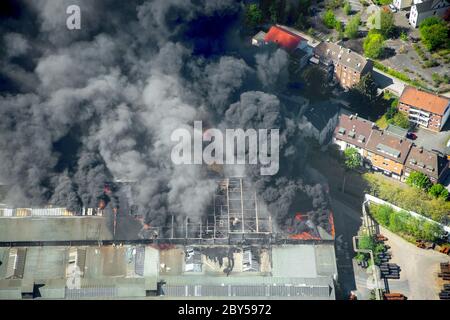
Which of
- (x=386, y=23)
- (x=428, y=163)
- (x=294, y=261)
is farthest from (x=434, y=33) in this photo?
(x=294, y=261)

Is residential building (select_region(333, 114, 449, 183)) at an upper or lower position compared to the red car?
lower

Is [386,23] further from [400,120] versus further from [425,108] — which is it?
[400,120]

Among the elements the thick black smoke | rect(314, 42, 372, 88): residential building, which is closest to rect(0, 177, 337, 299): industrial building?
the thick black smoke

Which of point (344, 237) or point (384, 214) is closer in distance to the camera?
point (344, 237)

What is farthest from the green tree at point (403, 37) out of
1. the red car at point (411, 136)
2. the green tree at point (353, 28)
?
the red car at point (411, 136)

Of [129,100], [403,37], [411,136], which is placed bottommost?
[411,136]

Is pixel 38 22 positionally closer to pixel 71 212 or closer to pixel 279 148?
pixel 71 212

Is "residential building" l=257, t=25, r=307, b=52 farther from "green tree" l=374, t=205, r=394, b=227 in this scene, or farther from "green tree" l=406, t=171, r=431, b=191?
"green tree" l=374, t=205, r=394, b=227
